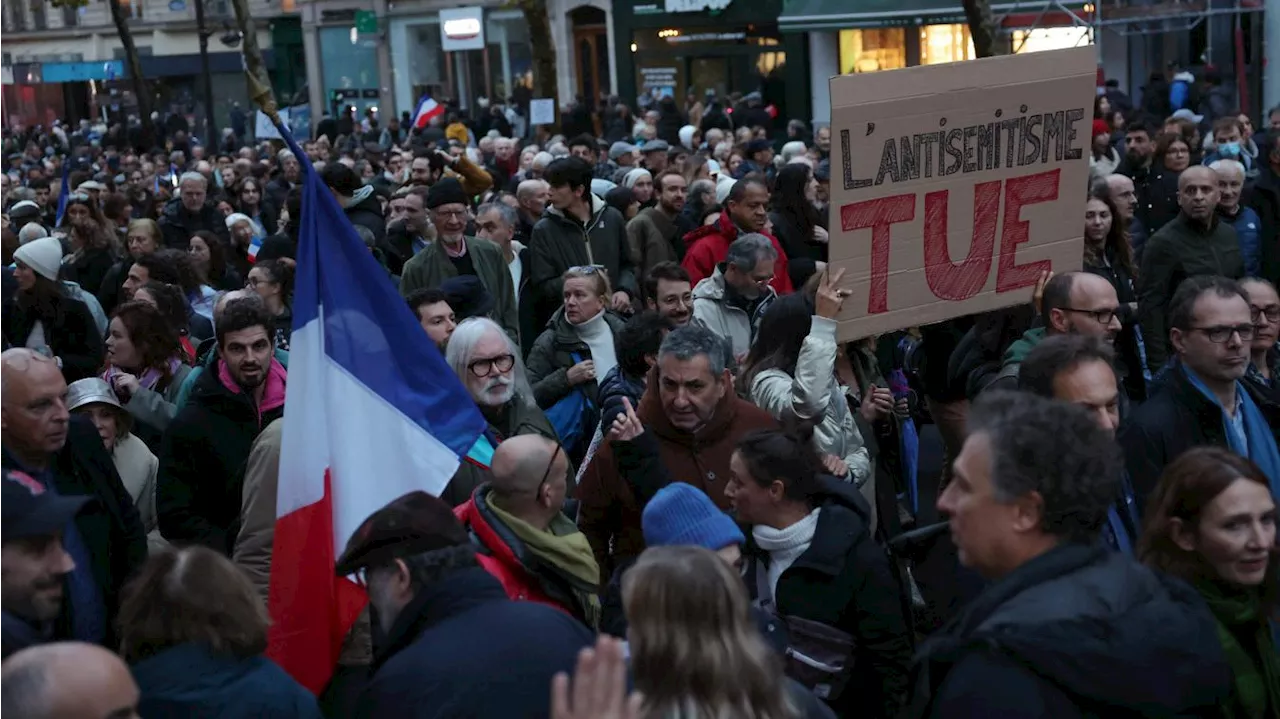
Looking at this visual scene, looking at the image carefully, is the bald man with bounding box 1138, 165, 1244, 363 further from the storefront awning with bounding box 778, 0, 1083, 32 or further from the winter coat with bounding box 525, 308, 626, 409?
the storefront awning with bounding box 778, 0, 1083, 32

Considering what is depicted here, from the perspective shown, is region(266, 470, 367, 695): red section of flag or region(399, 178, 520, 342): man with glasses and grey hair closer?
region(266, 470, 367, 695): red section of flag

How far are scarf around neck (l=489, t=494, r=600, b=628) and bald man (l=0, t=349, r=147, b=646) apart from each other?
1.30m

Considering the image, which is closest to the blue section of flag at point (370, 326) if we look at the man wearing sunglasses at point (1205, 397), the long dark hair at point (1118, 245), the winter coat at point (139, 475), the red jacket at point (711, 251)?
the winter coat at point (139, 475)

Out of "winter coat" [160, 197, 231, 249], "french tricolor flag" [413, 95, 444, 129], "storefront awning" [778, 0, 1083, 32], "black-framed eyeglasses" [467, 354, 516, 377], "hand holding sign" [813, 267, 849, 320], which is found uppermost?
"storefront awning" [778, 0, 1083, 32]

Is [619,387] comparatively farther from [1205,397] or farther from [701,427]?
[1205,397]

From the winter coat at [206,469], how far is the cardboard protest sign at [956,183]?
2216mm

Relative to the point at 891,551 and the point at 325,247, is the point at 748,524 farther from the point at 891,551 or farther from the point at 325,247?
the point at 325,247

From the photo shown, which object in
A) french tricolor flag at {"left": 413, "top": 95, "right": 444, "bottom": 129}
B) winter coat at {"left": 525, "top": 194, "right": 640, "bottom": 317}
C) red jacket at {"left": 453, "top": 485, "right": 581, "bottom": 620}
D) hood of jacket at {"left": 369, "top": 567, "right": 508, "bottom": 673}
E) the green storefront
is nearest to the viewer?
hood of jacket at {"left": 369, "top": 567, "right": 508, "bottom": 673}

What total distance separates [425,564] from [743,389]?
9.25ft

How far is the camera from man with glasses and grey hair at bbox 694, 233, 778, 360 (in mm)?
7395

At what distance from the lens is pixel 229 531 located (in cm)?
546

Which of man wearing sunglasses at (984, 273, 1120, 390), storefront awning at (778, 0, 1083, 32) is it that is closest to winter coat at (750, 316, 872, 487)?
man wearing sunglasses at (984, 273, 1120, 390)

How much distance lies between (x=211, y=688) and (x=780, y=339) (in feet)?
10.3

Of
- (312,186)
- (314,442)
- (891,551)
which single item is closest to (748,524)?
(891,551)
